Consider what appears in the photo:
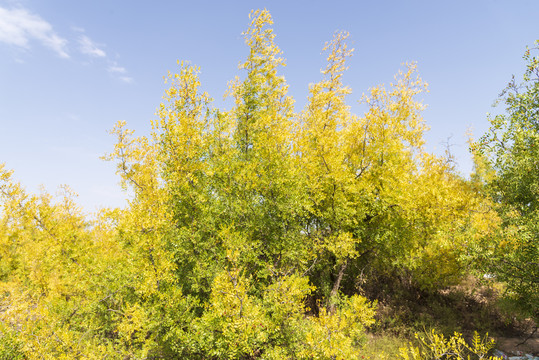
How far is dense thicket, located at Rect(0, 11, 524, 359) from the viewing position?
8531 millimetres

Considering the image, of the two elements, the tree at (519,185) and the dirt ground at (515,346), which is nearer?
the tree at (519,185)

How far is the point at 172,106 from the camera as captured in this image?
11625 mm

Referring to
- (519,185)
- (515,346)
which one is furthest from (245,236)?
(515,346)

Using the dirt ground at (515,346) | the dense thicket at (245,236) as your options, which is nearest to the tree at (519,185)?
the dense thicket at (245,236)

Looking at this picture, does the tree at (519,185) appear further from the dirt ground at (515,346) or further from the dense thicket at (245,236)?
the dirt ground at (515,346)

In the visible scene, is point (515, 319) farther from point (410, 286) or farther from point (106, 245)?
point (106, 245)

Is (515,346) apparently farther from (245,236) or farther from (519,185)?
(245,236)

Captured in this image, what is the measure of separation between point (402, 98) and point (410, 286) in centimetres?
1399

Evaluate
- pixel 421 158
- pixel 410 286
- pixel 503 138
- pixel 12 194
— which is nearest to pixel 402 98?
pixel 421 158

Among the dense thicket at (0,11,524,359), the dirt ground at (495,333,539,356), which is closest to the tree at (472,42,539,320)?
the dense thicket at (0,11,524,359)

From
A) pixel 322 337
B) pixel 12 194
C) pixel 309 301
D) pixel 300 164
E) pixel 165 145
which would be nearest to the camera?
pixel 322 337

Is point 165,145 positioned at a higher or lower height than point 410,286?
higher

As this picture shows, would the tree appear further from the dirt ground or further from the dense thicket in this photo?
the dirt ground

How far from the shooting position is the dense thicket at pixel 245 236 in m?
8.53
